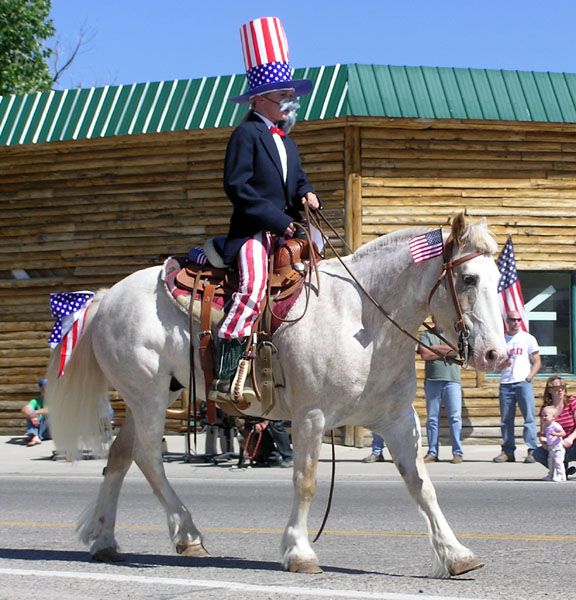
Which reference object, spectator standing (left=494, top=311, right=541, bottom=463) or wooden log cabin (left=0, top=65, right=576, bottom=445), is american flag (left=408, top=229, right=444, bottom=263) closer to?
spectator standing (left=494, top=311, right=541, bottom=463)

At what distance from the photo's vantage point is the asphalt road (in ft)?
23.1

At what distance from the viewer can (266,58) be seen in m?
8.54

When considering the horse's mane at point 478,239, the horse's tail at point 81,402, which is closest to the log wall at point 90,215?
the horse's tail at point 81,402

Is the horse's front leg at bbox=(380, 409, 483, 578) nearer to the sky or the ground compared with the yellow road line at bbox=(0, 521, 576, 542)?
nearer to the sky

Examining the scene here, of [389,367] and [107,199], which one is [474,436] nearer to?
[107,199]

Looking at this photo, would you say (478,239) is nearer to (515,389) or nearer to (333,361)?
(333,361)

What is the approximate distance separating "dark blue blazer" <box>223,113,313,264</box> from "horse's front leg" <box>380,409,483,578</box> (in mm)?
1507

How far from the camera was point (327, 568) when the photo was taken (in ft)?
25.8

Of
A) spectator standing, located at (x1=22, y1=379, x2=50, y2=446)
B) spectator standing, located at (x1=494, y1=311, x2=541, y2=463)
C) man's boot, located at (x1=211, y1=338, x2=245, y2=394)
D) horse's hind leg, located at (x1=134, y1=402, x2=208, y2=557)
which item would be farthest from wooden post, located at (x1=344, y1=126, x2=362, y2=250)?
man's boot, located at (x1=211, y1=338, x2=245, y2=394)

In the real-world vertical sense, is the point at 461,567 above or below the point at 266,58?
below

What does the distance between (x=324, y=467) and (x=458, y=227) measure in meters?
10.9

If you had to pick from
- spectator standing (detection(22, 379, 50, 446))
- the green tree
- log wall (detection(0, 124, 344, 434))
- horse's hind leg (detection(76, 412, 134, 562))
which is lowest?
horse's hind leg (detection(76, 412, 134, 562))

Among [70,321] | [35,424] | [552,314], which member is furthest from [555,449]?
[35,424]

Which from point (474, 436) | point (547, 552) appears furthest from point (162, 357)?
point (474, 436)
